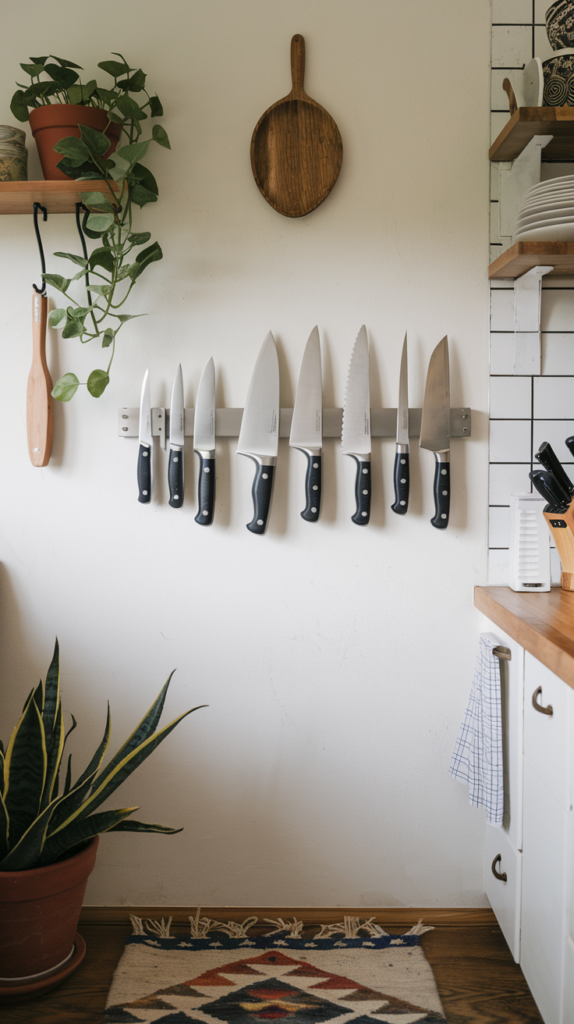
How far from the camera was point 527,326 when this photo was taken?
5.12ft

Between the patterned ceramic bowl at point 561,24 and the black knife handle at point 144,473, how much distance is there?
125 centimetres

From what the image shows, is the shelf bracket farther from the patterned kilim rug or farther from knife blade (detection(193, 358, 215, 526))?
the patterned kilim rug

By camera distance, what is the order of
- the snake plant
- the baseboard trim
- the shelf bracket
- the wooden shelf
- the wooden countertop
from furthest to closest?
the baseboard trim < the shelf bracket < the wooden shelf < the snake plant < the wooden countertop

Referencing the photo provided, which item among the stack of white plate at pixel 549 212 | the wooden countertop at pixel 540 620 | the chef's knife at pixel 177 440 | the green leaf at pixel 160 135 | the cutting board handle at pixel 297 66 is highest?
the cutting board handle at pixel 297 66

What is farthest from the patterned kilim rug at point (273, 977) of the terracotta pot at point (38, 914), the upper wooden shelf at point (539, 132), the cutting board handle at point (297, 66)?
the cutting board handle at point (297, 66)

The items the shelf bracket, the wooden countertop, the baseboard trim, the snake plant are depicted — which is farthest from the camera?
the baseboard trim

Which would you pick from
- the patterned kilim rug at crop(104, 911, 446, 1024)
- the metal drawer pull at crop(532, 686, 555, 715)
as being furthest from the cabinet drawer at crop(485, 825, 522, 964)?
the metal drawer pull at crop(532, 686, 555, 715)

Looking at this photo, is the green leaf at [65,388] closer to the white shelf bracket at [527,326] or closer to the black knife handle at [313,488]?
the black knife handle at [313,488]

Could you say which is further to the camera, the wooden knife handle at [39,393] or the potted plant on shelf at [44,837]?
the wooden knife handle at [39,393]

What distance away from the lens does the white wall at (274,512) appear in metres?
1.54

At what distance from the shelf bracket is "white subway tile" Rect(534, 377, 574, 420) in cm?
33

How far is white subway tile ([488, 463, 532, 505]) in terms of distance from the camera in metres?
1.59

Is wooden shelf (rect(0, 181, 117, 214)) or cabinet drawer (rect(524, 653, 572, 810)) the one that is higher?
wooden shelf (rect(0, 181, 117, 214))

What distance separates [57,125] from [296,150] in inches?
A: 20.5
